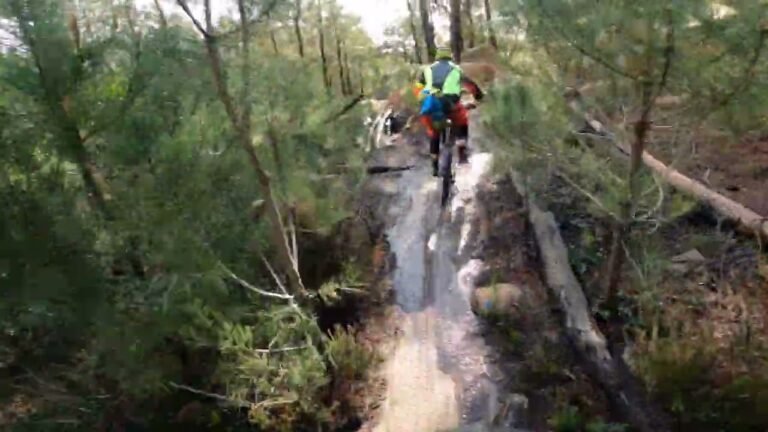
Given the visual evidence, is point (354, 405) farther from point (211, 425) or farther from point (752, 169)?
point (752, 169)

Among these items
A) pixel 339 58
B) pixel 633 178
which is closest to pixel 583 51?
pixel 633 178

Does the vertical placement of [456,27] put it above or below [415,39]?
below

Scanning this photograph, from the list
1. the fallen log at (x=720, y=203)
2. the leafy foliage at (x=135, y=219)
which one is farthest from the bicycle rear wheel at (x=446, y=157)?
the leafy foliage at (x=135, y=219)

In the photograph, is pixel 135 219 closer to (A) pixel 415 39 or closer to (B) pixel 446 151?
(B) pixel 446 151

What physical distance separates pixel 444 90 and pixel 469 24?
36.9ft

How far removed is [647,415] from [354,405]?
2810 millimetres

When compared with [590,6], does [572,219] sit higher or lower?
lower

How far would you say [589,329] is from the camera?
6.44 m

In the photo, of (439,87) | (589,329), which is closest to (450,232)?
(439,87)

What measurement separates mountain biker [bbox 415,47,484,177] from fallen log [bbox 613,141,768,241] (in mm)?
1961

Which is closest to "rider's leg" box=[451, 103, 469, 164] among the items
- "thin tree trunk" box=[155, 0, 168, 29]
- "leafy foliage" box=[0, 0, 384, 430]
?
"leafy foliage" box=[0, 0, 384, 430]

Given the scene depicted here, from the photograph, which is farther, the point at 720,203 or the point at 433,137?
the point at 433,137

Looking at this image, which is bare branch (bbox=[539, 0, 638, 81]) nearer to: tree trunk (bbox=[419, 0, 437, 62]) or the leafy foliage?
the leafy foliage

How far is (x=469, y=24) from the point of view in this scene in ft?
61.6
